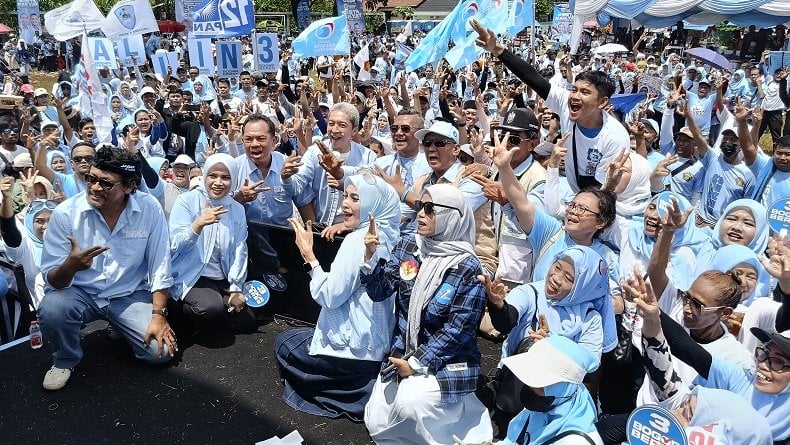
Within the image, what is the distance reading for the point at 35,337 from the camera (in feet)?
13.9

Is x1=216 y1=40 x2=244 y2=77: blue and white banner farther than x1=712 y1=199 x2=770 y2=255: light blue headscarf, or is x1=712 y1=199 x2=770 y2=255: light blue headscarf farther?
x1=216 y1=40 x2=244 y2=77: blue and white banner

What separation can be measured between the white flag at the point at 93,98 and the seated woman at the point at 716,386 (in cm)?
719

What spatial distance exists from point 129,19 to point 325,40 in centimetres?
450

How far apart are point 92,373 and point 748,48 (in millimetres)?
31416

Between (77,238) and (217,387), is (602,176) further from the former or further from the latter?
(77,238)

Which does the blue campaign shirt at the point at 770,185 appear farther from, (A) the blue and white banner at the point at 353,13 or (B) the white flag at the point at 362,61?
(A) the blue and white banner at the point at 353,13

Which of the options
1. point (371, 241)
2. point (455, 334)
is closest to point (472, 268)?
point (455, 334)

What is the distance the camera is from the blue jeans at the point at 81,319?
151 inches

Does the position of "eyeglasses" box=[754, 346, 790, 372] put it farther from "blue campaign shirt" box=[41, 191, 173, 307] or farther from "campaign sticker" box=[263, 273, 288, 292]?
"blue campaign shirt" box=[41, 191, 173, 307]

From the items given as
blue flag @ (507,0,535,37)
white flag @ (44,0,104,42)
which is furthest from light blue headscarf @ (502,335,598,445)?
white flag @ (44,0,104,42)

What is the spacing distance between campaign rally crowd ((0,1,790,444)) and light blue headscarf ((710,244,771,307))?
0.01 metres

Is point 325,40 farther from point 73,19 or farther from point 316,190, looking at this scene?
point 73,19

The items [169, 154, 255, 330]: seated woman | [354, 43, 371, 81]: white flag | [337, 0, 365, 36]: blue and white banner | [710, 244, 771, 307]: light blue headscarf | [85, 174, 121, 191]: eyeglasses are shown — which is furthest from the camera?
[337, 0, 365, 36]: blue and white banner

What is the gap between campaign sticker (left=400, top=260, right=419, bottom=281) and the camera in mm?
3248
